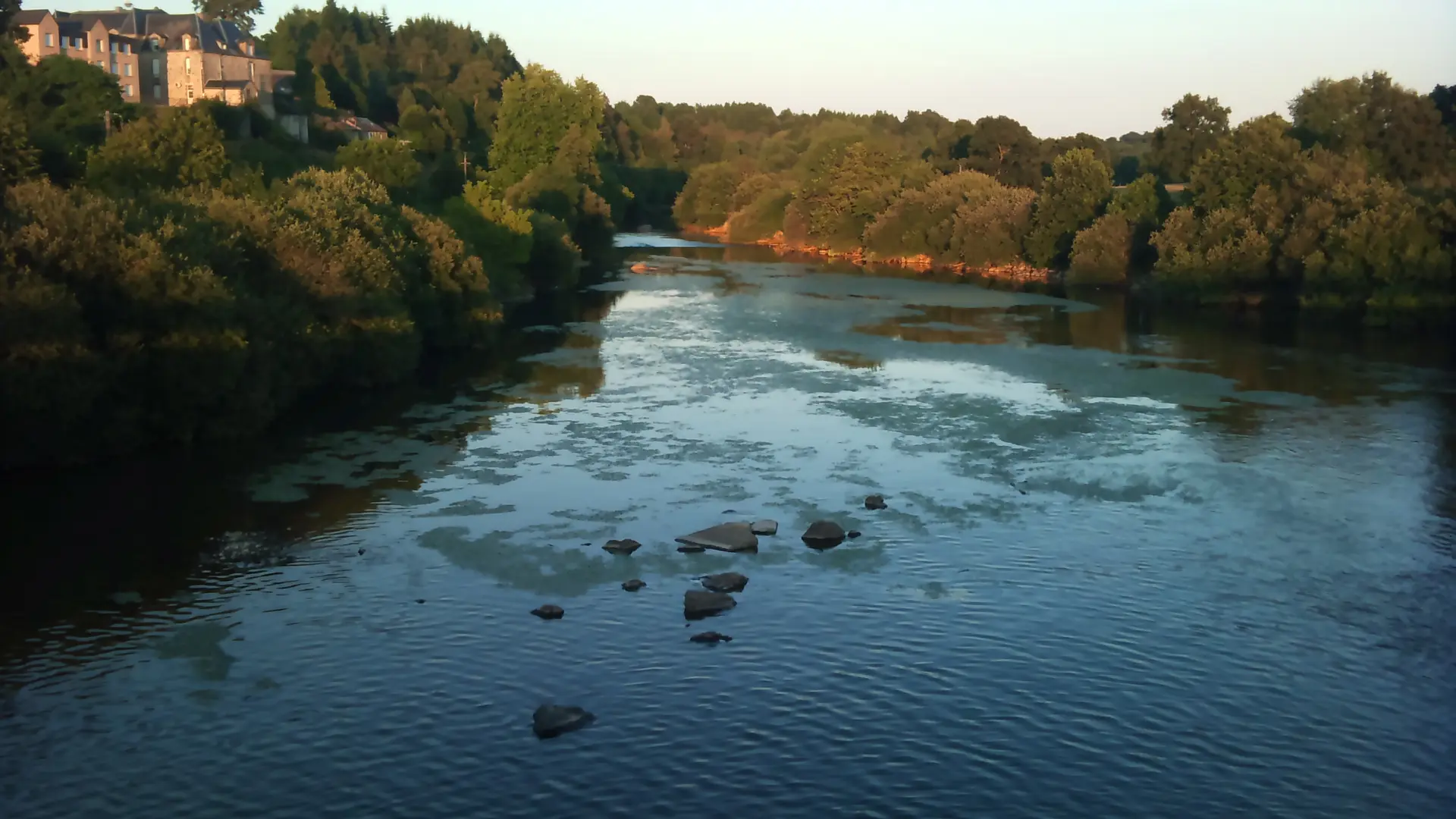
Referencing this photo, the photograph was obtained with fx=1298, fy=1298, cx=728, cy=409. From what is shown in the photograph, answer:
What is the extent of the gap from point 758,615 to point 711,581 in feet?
5.21

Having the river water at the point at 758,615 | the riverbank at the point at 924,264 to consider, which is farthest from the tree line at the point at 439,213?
the river water at the point at 758,615

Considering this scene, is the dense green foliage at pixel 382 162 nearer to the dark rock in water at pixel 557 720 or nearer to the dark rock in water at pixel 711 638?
the dark rock in water at pixel 711 638

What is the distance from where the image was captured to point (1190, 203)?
3273 inches

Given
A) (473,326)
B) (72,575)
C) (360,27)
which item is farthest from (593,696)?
(360,27)

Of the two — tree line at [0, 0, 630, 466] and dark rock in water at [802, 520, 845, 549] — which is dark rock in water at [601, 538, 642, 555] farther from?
tree line at [0, 0, 630, 466]

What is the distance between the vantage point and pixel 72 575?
24.7 metres

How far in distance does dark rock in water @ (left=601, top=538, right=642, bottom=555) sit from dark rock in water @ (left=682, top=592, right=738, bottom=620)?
305cm

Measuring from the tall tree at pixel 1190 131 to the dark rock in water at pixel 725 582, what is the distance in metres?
84.7

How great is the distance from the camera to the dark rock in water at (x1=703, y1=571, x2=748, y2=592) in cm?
2392

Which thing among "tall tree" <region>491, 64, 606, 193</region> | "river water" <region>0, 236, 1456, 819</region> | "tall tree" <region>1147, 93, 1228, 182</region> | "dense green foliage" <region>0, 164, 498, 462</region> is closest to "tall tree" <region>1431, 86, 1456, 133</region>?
"tall tree" <region>1147, 93, 1228, 182</region>

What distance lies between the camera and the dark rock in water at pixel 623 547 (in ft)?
85.3

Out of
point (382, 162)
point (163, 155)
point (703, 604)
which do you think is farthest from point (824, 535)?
point (382, 162)

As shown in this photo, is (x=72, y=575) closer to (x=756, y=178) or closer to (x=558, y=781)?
(x=558, y=781)

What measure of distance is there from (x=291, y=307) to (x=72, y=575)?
1506 cm
